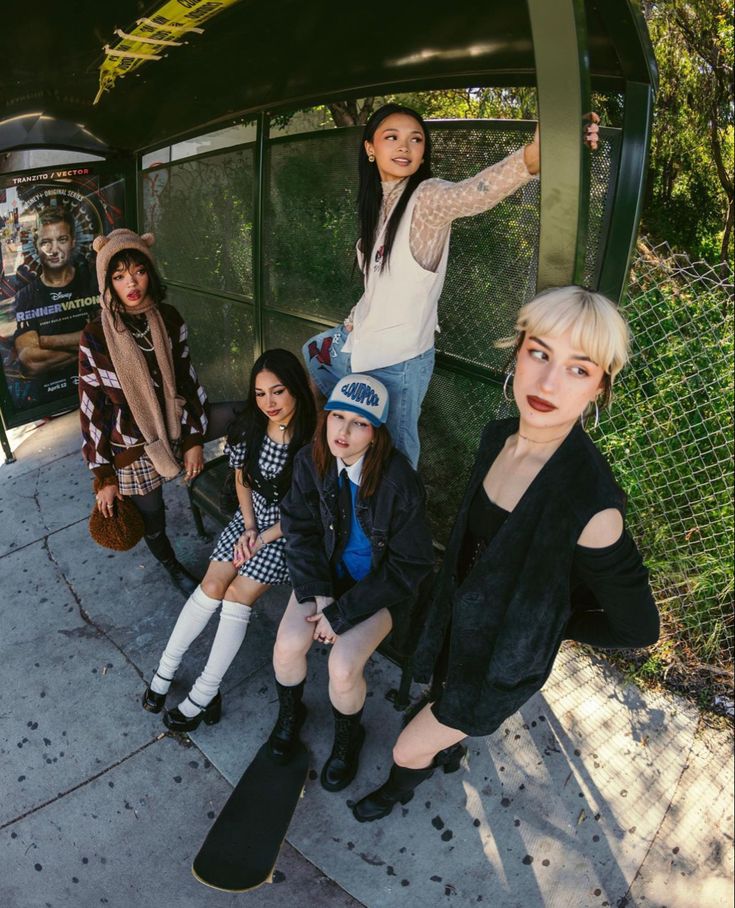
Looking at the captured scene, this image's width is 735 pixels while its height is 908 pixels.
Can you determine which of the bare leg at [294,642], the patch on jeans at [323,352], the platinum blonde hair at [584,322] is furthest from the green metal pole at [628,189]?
the bare leg at [294,642]

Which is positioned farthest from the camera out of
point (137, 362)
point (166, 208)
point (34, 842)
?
point (166, 208)

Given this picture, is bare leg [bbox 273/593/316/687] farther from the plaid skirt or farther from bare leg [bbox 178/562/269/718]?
the plaid skirt

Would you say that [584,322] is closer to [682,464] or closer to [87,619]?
[682,464]

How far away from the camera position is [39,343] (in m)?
4.65

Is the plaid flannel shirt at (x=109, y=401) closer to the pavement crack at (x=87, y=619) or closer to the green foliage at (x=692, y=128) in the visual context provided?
the pavement crack at (x=87, y=619)

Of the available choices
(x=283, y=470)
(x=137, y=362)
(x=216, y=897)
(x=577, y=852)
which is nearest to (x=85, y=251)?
(x=137, y=362)

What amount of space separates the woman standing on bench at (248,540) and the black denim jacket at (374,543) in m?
0.29

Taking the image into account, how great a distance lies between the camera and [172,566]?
11.9 feet

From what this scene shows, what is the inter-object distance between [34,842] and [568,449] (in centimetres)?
254

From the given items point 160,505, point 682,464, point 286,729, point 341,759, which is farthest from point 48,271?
point 682,464

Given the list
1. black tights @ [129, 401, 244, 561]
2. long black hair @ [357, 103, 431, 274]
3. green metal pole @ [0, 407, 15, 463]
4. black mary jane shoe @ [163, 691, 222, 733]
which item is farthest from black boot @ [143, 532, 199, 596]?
long black hair @ [357, 103, 431, 274]

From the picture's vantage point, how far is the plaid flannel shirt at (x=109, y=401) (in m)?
3.03

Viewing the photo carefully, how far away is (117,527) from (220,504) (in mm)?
527

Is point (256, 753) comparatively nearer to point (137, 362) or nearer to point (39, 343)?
point (137, 362)
